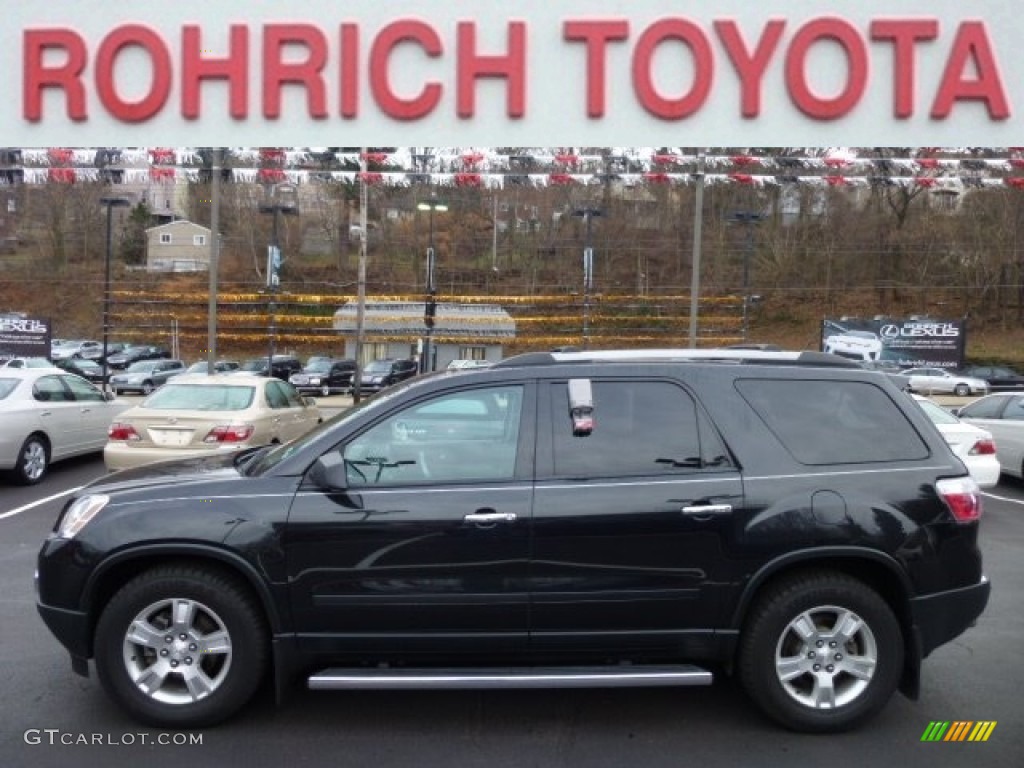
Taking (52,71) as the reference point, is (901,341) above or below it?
below

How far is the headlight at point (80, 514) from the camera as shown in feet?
13.5

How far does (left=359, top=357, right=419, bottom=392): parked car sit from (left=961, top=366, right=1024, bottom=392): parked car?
2723 centimetres

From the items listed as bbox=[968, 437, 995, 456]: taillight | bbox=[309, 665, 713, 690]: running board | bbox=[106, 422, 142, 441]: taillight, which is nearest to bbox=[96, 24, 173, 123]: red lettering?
bbox=[309, 665, 713, 690]: running board

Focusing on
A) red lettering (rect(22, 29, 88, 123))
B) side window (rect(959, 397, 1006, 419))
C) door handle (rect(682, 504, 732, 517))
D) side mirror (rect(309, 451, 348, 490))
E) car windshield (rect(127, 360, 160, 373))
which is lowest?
car windshield (rect(127, 360, 160, 373))

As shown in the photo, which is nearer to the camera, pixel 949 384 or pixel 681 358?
pixel 681 358

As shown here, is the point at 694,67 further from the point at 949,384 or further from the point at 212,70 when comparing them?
the point at 949,384

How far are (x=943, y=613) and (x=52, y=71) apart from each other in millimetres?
4928

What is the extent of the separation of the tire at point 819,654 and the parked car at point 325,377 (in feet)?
110

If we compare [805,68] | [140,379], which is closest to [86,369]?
[140,379]

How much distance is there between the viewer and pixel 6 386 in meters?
10.7

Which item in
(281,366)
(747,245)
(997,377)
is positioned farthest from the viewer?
(997,377)

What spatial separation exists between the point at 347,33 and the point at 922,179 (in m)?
13.7

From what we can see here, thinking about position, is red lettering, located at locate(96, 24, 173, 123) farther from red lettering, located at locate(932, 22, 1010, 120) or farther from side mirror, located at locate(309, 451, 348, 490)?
red lettering, located at locate(932, 22, 1010, 120)

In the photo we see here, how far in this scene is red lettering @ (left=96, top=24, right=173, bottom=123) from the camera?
4.22 meters
